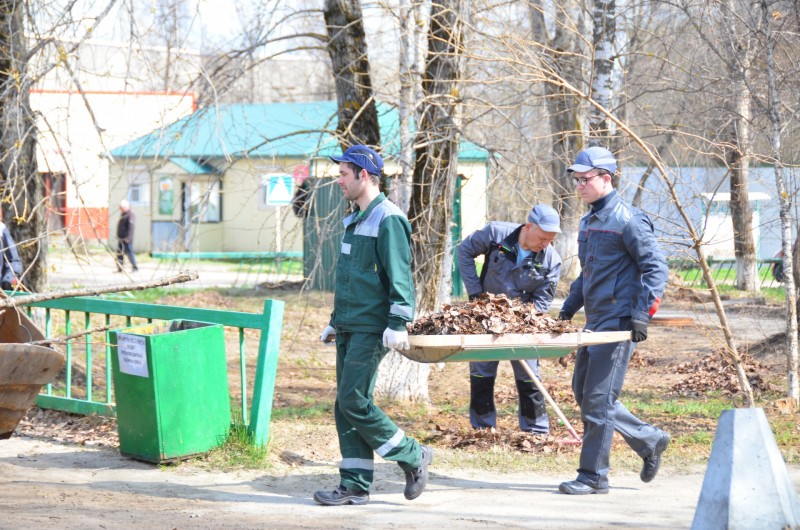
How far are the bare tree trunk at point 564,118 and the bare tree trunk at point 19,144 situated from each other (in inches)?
181

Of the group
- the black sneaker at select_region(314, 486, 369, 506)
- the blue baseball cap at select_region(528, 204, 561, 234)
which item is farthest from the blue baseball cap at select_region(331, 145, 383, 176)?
the black sneaker at select_region(314, 486, 369, 506)

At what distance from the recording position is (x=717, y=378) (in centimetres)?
1011

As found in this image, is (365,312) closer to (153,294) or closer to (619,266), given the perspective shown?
(619,266)

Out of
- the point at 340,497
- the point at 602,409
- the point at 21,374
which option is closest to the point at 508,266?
the point at 602,409

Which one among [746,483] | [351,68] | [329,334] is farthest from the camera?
[351,68]

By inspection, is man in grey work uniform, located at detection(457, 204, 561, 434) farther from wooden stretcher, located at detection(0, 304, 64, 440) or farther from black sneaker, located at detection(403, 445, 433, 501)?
wooden stretcher, located at detection(0, 304, 64, 440)

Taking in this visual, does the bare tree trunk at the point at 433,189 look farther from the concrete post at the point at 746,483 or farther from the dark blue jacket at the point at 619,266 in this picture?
the concrete post at the point at 746,483

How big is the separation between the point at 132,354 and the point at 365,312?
1889 millimetres

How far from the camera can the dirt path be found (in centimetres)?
529

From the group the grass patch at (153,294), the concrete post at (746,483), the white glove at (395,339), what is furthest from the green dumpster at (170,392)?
the grass patch at (153,294)

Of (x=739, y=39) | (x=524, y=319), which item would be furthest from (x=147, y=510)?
(x=739, y=39)

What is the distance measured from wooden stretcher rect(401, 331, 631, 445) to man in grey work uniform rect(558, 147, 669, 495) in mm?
201

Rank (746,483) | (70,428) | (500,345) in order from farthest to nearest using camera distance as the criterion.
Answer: (70,428) → (500,345) → (746,483)

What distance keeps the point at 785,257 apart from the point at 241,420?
4.64m
